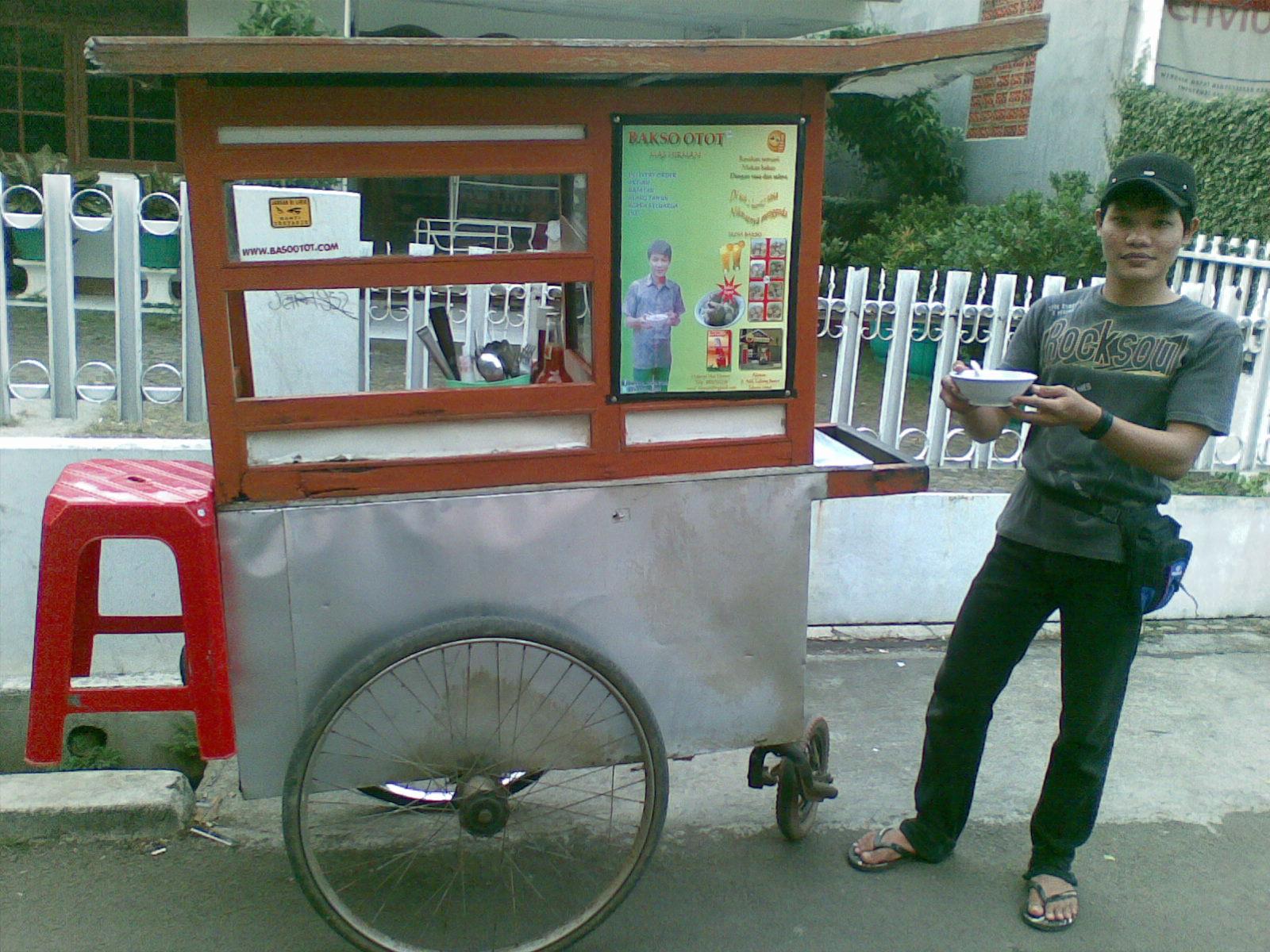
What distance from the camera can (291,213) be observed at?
8.93 ft

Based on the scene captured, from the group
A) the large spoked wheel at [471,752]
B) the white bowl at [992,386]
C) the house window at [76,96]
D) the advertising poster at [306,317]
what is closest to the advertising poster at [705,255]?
the white bowl at [992,386]

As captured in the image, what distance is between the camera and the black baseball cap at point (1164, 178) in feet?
7.86

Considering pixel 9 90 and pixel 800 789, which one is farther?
pixel 9 90

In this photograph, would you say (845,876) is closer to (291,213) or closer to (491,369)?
(491,369)

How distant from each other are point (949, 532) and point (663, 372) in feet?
7.83

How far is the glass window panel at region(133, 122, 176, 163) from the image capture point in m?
9.48

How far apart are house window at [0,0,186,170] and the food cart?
7.83 meters

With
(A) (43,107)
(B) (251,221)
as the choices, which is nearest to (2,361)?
(B) (251,221)

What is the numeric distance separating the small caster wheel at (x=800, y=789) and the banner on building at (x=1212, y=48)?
24.7ft

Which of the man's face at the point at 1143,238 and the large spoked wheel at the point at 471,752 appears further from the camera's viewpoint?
the man's face at the point at 1143,238

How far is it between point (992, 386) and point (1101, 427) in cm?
24

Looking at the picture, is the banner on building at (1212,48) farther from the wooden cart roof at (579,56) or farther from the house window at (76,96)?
the house window at (76,96)

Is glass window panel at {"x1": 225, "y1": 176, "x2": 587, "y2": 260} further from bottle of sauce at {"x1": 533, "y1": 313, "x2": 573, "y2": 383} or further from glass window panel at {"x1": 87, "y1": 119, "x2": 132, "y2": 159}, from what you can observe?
glass window panel at {"x1": 87, "y1": 119, "x2": 132, "y2": 159}

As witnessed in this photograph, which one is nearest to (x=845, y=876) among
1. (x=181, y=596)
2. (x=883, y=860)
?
(x=883, y=860)
